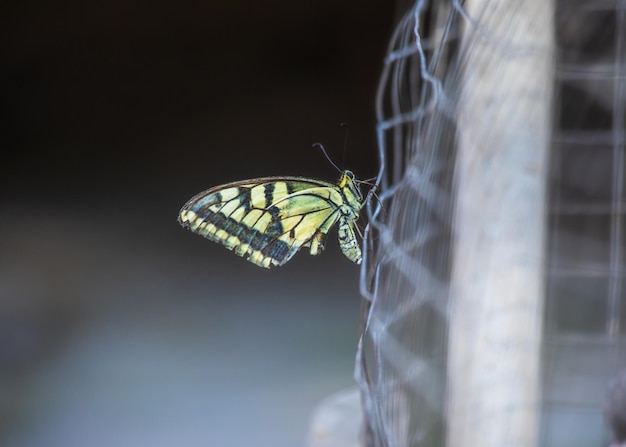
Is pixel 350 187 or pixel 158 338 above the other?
pixel 350 187

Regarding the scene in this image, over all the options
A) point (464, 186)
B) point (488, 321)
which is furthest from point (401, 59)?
point (488, 321)

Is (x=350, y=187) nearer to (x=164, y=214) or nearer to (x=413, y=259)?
(x=413, y=259)

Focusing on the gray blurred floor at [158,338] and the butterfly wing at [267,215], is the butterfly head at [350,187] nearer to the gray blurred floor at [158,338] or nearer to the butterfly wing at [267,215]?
the butterfly wing at [267,215]

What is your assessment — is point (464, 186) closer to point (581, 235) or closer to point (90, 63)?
point (581, 235)

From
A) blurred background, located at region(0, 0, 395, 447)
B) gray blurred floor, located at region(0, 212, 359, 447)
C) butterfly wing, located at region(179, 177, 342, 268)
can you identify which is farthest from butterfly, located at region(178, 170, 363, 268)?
gray blurred floor, located at region(0, 212, 359, 447)

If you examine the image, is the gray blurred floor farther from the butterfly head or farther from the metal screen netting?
the butterfly head

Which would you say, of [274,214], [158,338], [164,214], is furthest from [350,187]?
[158,338]

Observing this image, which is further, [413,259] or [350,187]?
[413,259]
